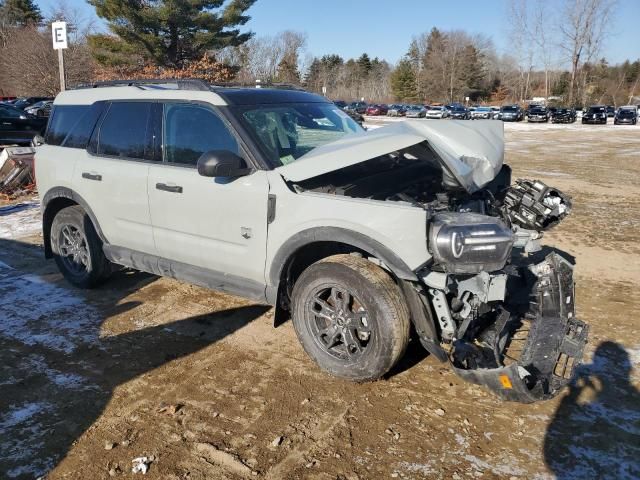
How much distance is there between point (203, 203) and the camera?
161 inches

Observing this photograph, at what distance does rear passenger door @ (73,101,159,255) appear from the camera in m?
4.56

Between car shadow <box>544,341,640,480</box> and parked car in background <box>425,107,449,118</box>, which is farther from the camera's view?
parked car in background <box>425,107,449,118</box>

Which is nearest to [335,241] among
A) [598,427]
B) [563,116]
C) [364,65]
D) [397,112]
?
[598,427]

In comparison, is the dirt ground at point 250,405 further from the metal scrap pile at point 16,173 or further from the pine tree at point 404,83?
the pine tree at point 404,83

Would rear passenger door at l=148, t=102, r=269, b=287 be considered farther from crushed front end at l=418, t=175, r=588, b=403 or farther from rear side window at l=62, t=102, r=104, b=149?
crushed front end at l=418, t=175, r=588, b=403

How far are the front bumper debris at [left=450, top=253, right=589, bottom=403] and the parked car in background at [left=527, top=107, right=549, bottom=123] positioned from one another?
148 feet

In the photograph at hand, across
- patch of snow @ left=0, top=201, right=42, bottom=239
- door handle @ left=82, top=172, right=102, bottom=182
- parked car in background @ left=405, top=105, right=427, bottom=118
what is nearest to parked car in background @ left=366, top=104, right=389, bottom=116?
parked car in background @ left=405, top=105, right=427, bottom=118

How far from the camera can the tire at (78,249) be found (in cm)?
523

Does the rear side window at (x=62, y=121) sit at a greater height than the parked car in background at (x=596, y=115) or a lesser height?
lesser

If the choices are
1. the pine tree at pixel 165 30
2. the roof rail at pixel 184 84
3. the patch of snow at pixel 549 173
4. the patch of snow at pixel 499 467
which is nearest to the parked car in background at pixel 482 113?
the pine tree at pixel 165 30

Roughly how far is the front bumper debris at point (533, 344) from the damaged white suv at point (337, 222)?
0.5 inches

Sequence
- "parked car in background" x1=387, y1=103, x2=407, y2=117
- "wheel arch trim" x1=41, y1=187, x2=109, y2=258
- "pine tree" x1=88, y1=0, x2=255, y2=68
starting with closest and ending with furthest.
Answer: "wheel arch trim" x1=41, y1=187, x2=109, y2=258, "pine tree" x1=88, y1=0, x2=255, y2=68, "parked car in background" x1=387, y1=103, x2=407, y2=117

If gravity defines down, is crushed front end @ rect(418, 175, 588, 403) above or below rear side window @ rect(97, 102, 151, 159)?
below

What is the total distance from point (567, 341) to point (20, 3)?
7382cm
